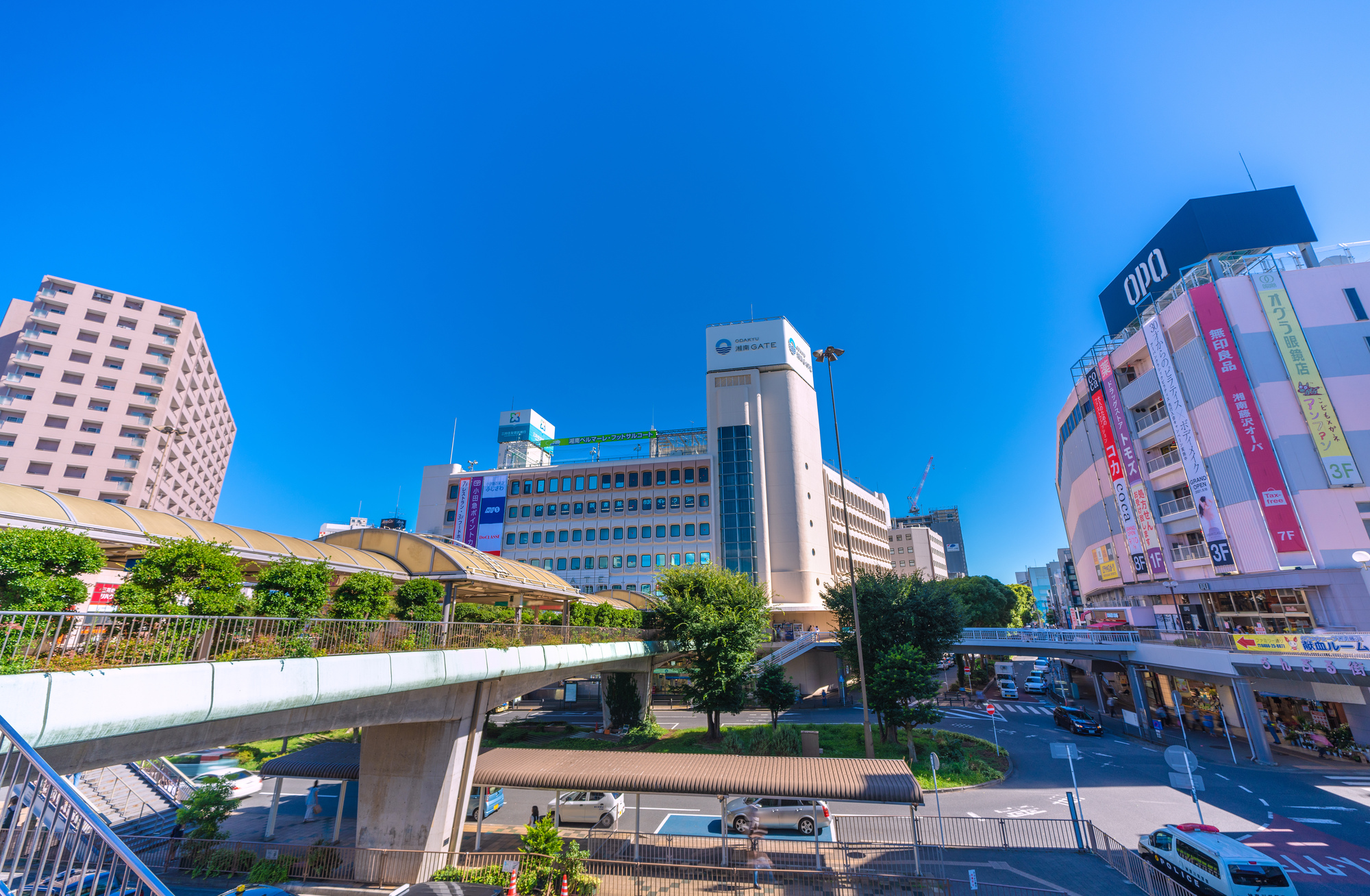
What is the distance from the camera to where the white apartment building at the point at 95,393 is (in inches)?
2408

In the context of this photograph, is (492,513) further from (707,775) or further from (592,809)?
(707,775)

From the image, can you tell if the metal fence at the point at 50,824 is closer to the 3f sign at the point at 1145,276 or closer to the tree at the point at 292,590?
the tree at the point at 292,590

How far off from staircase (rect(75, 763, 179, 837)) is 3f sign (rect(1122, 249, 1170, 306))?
64476 millimetres

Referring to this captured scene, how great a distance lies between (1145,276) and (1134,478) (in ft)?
51.2

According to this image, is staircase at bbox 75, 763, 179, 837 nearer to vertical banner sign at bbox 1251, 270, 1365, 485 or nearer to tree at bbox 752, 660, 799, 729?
tree at bbox 752, 660, 799, 729

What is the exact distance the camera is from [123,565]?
16859 mm

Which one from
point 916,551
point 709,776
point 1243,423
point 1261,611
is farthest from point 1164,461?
point 916,551

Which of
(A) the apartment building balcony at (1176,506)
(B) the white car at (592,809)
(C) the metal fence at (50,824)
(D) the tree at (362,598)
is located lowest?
(B) the white car at (592,809)

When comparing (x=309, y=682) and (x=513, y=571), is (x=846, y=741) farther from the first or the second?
(x=309, y=682)

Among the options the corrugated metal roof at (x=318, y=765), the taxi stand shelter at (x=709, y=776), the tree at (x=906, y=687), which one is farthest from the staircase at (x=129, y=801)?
the tree at (x=906, y=687)

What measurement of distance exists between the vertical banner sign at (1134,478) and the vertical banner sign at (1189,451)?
138 inches

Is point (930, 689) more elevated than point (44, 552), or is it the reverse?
point (44, 552)

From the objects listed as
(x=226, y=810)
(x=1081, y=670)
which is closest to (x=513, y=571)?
(x=226, y=810)

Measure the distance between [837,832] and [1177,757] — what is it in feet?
36.9
